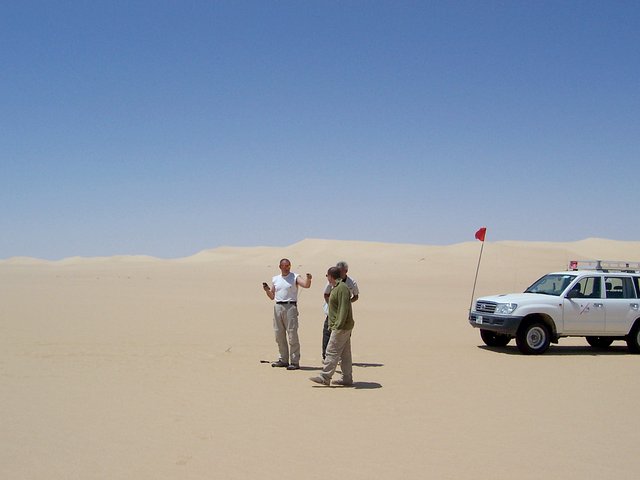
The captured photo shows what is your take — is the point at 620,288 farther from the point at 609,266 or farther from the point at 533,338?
the point at 533,338

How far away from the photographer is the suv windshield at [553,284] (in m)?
14.6

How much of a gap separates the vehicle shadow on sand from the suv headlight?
2.84 feet

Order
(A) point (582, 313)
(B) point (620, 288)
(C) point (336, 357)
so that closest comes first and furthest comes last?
(C) point (336, 357), (A) point (582, 313), (B) point (620, 288)

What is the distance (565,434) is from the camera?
23.9 ft

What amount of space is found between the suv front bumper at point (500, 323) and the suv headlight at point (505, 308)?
0.38ft

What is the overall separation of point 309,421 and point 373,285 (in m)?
35.1

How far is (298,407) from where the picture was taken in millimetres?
8422

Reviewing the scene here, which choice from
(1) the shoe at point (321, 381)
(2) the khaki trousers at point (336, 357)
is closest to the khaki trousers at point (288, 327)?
(1) the shoe at point (321, 381)

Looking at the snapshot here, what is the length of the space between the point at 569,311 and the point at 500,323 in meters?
1.55

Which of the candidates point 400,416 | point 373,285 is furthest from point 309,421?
point 373,285

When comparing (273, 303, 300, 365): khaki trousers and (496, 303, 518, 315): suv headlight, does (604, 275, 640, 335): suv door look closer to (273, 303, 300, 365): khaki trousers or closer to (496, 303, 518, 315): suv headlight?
(496, 303, 518, 315): suv headlight

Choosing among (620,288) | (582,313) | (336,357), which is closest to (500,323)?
(582,313)

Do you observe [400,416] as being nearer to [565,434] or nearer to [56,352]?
[565,434]

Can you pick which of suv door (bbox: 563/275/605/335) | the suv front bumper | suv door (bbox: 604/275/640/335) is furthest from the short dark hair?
suv door (bbox: 604/275/640/335)
